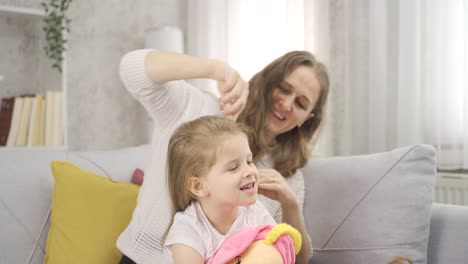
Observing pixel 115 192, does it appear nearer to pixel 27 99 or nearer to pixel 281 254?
pixel 281 254

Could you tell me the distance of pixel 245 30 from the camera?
360 centimetres

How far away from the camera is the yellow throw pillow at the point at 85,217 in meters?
1.56

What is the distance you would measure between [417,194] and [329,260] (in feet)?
1.12

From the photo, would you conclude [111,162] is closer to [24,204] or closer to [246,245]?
[24,204]

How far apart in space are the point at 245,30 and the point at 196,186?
258 centimetres

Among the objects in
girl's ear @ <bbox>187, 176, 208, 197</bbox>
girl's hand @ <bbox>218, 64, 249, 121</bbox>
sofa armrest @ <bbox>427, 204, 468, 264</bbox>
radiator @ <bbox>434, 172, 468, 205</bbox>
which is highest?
girl's hand @ <bbox>218, 64, 249, 121</bbox>

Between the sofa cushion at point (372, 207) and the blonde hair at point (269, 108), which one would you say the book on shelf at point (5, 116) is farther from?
the sofa cushion at point (372, 207)

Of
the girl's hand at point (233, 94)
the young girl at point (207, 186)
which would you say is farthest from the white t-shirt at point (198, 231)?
the girl's hand at point (233, 94)

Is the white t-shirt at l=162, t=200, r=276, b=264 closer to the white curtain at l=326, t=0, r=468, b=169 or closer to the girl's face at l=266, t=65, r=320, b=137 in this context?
the girl's face at l=266, t=65, r=320, b=137

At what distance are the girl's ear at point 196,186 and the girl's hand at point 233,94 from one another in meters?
0.17

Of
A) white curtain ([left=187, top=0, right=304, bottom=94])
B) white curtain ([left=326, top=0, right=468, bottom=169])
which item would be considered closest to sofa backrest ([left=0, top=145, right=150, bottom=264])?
white curtain ([left=326, top=0, right=468, bottom=169])

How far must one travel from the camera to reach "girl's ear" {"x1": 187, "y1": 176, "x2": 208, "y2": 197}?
115 centimetres

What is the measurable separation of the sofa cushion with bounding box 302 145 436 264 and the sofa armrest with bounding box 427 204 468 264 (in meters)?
0.05

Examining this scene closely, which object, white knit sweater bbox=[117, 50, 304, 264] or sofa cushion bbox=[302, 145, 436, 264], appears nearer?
white knit sweater bbox=[117, 50, 304, 264]
